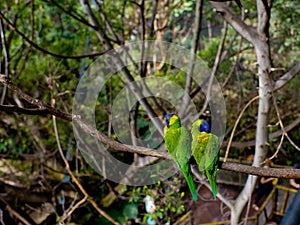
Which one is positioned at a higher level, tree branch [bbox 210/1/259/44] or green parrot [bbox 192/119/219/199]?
tree branch [bbox 210/1/259/44]

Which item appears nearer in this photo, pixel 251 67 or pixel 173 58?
pixel 173 58

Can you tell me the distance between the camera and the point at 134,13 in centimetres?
363

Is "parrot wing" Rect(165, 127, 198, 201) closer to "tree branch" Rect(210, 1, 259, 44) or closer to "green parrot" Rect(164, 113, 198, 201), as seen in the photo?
"green parrot" Rect(164, 113, 198, 201)

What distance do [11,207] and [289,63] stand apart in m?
2.78

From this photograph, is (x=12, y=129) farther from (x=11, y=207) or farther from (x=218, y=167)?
(x=218, y=167)

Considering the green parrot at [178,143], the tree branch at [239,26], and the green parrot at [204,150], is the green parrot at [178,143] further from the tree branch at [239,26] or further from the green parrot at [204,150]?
the tree branch at [239,26]

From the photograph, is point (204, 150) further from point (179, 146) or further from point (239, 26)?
point (239, 26)

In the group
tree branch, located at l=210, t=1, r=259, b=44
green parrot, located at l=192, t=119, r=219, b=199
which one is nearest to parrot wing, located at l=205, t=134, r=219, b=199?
green parrot, located at l=192, t=119, r=219, b=199

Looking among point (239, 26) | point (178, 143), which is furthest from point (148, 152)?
point (239, 26)

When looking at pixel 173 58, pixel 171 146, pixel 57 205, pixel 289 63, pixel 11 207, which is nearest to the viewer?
pixel 171 146

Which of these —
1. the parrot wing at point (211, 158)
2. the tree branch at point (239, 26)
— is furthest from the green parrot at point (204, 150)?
the tree branch at point (239, 26)

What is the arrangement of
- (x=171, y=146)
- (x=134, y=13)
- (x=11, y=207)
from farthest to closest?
(x=134, y=13), (x=11, y=207), (x=171, y=146)

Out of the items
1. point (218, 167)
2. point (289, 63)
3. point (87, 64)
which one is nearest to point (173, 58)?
point (87, 64)

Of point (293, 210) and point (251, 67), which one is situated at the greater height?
point (251, 67)
